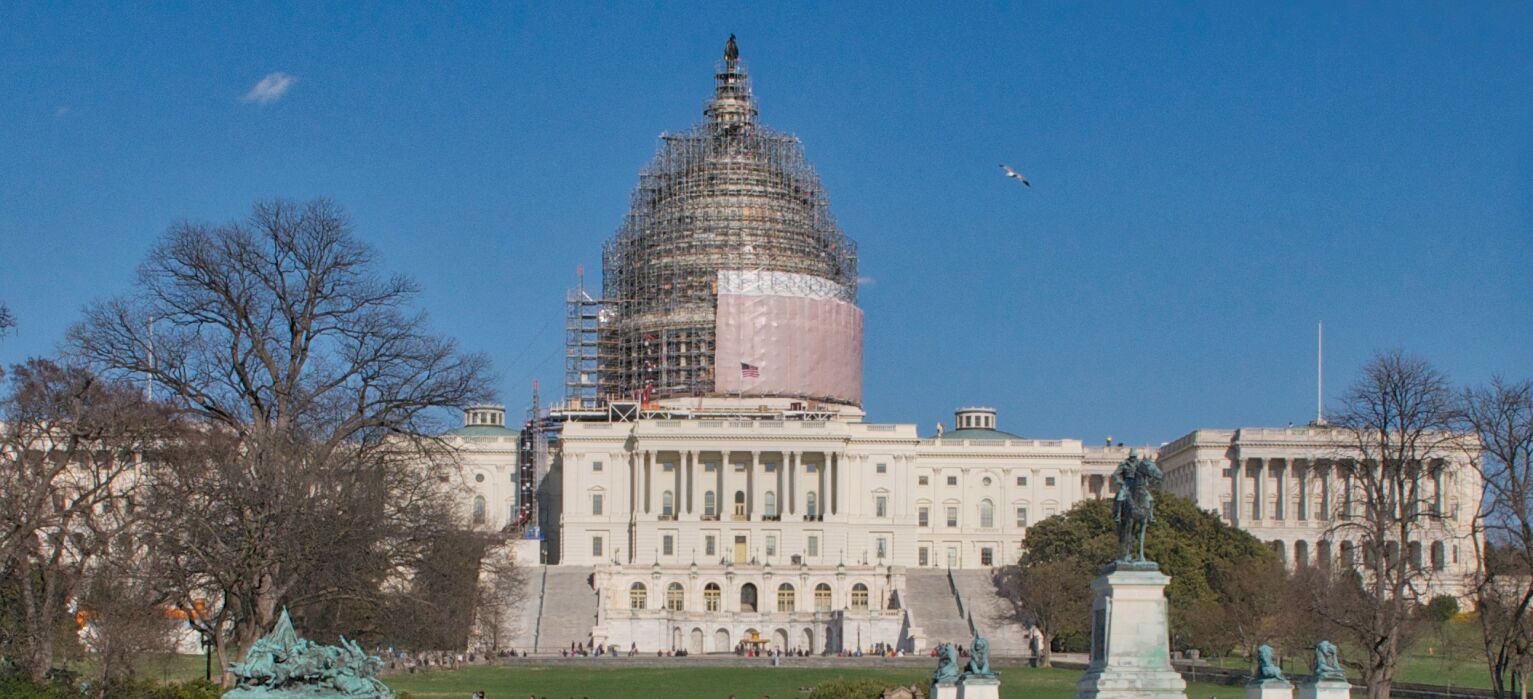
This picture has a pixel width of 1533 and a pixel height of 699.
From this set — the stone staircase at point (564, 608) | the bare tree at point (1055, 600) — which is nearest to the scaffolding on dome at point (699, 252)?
the stone staircase at point (564, 608)

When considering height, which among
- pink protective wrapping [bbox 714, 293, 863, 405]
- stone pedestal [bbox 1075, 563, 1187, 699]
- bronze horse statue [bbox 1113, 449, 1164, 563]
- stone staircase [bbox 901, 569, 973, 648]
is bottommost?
stone staircase [bbox 901, 569, 973, 648]

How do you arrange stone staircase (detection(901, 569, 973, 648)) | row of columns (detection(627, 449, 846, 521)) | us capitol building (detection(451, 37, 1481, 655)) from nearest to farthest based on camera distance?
stone staircase (detection(901, 569, 973, 648)) → us capitol building (detection(451, 37, 1481, 655)) → row of columns (detection(627, 449, 846, 521))

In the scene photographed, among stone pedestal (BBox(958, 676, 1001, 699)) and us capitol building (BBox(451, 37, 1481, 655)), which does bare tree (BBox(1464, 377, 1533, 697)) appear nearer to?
stone pedestal (BBox(958, 676, 1001, 699))

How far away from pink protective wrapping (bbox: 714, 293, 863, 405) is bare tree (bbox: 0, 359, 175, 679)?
83253mm

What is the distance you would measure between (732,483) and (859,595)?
14.0 m

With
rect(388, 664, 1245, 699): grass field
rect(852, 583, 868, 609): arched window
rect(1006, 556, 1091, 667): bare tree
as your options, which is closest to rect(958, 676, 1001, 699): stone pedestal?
rect(388, 664, 1245, 699): grass field

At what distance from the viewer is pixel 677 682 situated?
71625mm

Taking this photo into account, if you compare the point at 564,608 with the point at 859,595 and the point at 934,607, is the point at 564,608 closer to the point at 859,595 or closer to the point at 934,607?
the point at 859,595

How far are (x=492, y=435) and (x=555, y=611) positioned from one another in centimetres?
3786

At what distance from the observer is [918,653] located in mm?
101125

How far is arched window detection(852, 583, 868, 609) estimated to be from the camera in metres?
116

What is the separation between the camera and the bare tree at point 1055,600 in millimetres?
97562

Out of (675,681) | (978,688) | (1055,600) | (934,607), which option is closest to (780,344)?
(934,607)

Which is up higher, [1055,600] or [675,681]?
[1055,600]
